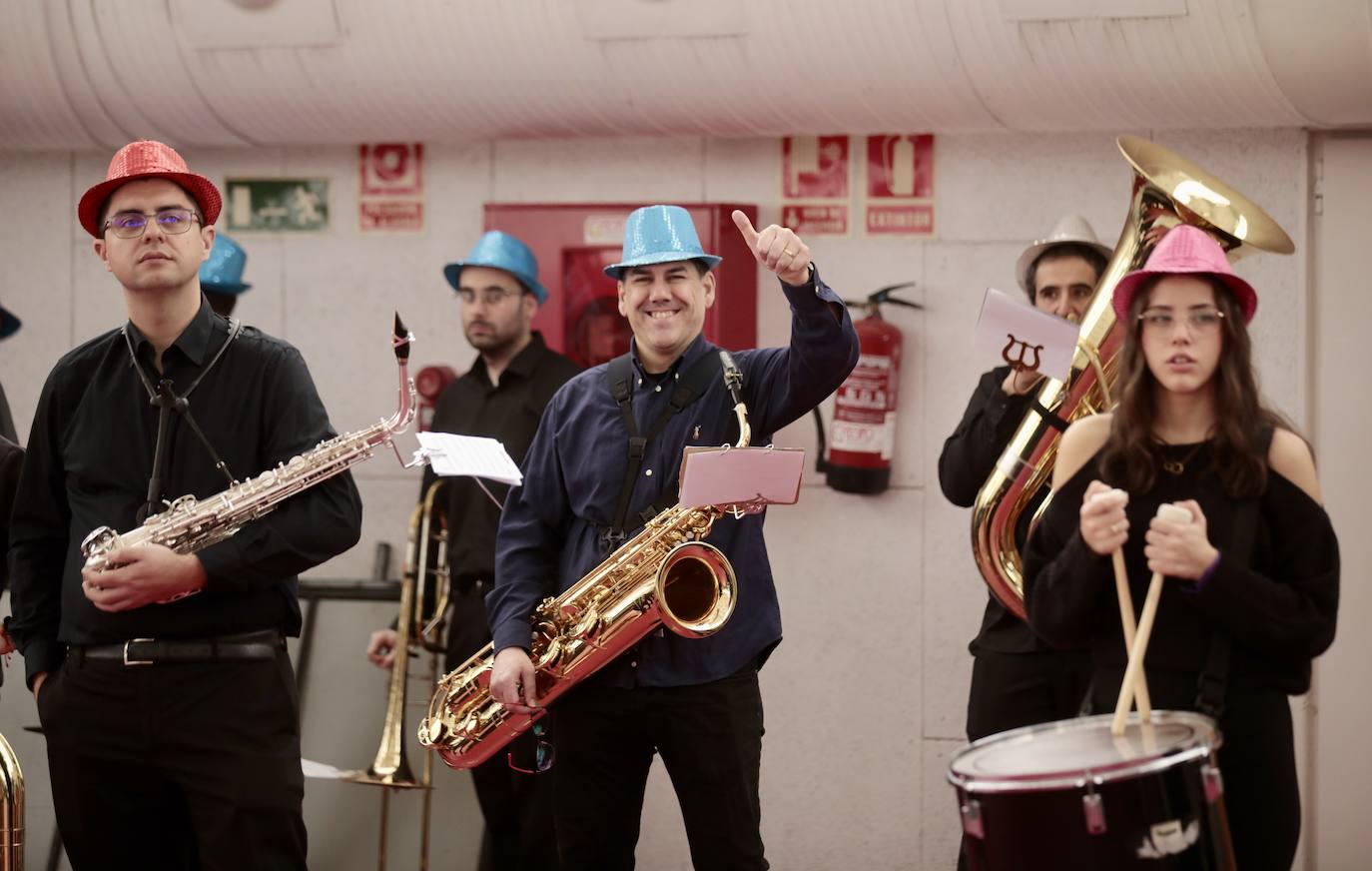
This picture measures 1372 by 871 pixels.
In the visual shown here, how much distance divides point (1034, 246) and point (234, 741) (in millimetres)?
2566

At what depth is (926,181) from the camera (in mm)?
5188

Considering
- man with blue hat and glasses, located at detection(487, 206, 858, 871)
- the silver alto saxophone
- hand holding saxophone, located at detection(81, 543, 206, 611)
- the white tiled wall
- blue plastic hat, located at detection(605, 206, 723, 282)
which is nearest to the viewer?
hand holding saxophone, located at detection(81, 543, 206, 611)

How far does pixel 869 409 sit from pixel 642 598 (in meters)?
1.74

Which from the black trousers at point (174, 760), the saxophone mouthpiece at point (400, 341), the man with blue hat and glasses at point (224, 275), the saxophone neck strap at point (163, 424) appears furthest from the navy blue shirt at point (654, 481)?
the man with blue hat and glasses at point (224, 275)

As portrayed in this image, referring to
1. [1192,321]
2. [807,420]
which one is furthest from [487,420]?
[1192,321]

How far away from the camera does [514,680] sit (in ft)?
11.6

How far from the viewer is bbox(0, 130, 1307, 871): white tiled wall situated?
5.11 metres

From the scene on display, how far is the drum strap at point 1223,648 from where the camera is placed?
8.63 feet

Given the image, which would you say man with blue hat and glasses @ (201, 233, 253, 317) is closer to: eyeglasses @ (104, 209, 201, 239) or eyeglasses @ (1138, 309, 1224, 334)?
eyeglasses @ (104, 209, 201, 239)

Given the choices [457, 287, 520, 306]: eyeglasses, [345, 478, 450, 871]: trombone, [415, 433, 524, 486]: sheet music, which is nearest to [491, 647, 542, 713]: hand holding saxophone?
[415, 433, 524, 486]: sheet music

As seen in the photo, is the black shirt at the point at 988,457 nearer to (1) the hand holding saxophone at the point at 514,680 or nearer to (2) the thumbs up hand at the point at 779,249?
(2) the thumbs up hand at the point at 779,249

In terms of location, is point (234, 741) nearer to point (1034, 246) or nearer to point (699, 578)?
point (699, 578)

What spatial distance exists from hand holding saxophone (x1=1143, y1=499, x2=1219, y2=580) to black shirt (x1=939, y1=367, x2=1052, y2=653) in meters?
1.18

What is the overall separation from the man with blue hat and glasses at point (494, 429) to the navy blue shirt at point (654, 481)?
3.50ft
